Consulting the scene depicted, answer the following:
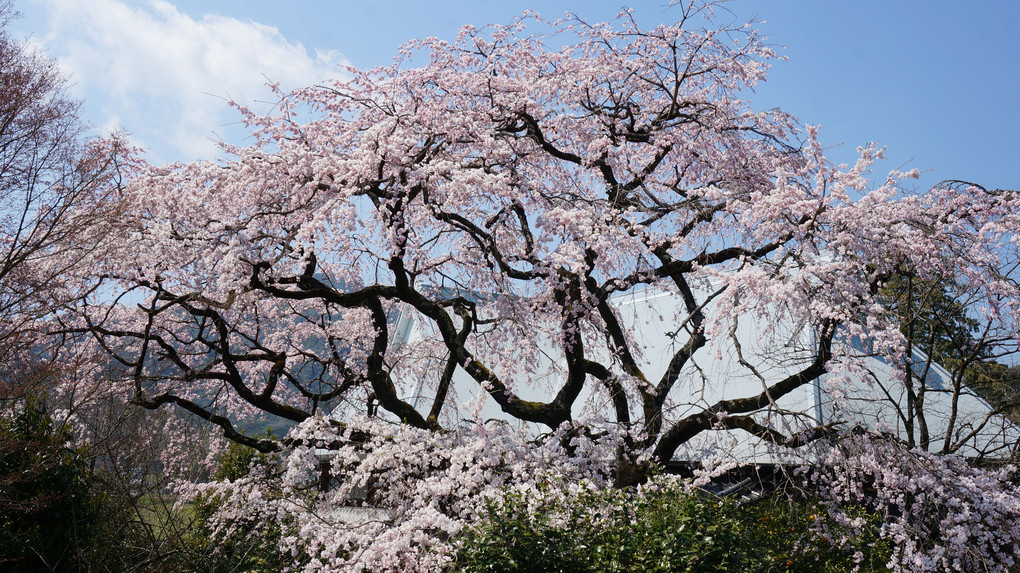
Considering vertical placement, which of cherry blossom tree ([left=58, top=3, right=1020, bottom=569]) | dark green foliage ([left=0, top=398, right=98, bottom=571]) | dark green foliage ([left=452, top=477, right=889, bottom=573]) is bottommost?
dark green foliage ([left=0, top=398, right=98, bottom=571])

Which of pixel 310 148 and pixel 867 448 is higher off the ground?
pixel 310 148

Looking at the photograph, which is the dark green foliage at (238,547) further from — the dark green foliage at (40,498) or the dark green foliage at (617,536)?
the dark green foliage at (617,536)

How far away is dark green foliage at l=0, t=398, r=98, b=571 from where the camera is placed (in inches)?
181

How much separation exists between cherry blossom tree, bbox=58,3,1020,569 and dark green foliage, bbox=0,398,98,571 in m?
1.72

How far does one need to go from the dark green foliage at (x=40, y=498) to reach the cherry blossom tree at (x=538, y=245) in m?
1.72

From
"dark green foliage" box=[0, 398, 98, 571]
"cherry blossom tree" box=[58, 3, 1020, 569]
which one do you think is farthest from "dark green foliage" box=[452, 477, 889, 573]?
"dark green foliage" box=[0, 398, 98, 571]

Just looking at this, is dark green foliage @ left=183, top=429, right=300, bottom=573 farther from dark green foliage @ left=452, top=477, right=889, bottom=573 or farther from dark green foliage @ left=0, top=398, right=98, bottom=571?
dark green foliage @ left=452, top=477, right=889, bottom=573

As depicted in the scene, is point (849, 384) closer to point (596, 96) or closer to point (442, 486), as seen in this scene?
point (442, 486)

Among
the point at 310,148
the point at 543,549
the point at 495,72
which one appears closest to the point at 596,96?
the point at 495,72

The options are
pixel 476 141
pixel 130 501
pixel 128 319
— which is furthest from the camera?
pixel 128 319

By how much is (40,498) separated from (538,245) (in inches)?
202

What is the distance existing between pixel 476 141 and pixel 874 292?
464 centimetres

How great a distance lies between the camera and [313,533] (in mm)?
5789

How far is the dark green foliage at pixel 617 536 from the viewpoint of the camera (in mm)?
3947
